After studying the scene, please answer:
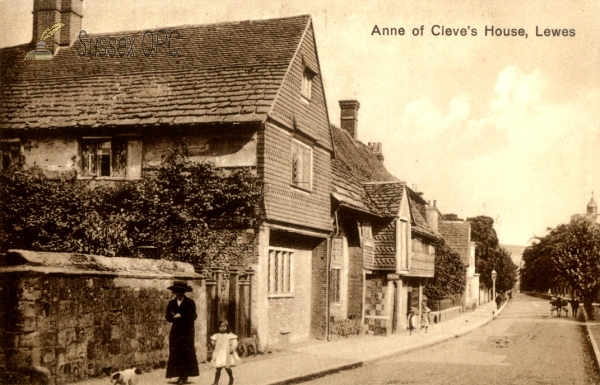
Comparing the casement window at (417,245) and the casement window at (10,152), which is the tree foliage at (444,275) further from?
the casement window at (10,152)

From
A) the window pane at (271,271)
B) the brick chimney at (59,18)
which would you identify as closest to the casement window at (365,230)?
the window pane at (271,271)

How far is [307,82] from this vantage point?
21.9 meters

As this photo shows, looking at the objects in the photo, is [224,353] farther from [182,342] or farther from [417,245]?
[417,245]

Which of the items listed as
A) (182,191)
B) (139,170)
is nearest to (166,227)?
(182,191)

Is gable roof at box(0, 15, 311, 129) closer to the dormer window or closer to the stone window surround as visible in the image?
the stone window surround

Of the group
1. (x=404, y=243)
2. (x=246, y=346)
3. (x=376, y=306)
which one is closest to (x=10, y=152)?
(x=246, y=346)

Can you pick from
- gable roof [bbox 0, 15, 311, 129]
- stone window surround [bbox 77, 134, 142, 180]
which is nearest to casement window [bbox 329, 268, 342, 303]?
gable roof [bbox 0, 15, 311, 129]

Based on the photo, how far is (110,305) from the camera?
37.6 feet

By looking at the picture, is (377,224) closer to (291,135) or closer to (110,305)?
(291,135)

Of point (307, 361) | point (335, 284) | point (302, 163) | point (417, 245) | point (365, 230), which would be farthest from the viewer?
point (417, 245)

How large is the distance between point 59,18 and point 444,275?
28877 millimetres

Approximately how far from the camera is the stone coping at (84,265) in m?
9.96

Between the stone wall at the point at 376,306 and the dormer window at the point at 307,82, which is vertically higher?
the dormer window at the point at 307,82

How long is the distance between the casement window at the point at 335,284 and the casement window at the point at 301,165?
13.2 ft
